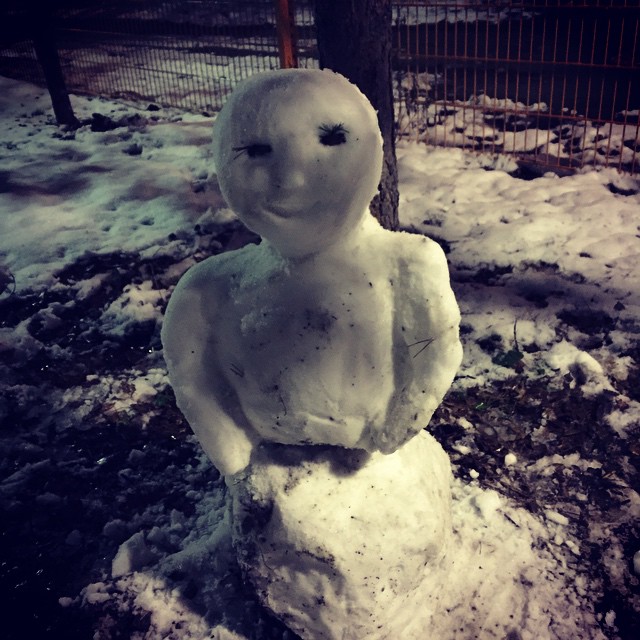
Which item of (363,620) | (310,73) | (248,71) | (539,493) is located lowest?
(539,493)

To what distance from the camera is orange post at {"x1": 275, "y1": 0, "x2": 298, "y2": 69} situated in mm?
5270

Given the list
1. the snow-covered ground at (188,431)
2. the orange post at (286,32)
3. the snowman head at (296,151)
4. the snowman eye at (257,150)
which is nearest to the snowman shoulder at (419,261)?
the snowman head at (296,151)

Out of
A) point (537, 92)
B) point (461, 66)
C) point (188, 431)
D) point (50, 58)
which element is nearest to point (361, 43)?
point (188, 431)

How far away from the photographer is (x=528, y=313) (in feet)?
12.5

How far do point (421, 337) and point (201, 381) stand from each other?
2.08 ft

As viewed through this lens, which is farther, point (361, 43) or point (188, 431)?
point (361, 43)

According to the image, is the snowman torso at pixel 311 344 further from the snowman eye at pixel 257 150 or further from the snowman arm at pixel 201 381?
the snowman eye at pixel 257 150

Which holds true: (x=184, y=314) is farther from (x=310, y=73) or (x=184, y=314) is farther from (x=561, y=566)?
(x=561, y=566)

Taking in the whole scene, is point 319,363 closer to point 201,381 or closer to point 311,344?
point 311,344

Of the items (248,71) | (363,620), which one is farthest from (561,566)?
(248,71)

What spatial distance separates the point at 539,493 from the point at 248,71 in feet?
24.1

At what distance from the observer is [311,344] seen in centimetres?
161

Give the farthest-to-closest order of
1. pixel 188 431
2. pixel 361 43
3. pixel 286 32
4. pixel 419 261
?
pixel 286 32 < pixel 361 43 < pixel 188 431 < pixel 419 261

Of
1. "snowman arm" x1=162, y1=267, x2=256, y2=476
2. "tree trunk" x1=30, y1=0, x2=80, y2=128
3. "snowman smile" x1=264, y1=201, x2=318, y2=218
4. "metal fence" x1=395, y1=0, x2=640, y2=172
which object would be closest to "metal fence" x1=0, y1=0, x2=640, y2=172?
"metal fence" x1=395, y1=0, x2=640, y2=172
